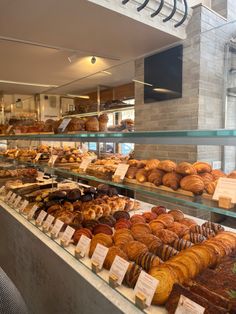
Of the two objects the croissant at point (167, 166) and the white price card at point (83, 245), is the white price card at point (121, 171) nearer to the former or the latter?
the croissant at point (167, 166)

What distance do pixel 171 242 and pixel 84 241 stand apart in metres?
0.40

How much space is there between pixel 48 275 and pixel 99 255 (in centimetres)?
46

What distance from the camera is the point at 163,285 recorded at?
824 mm

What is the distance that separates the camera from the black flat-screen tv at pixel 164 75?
2.92 m

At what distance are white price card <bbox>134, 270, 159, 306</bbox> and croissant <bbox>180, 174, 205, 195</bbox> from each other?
0.35 metres

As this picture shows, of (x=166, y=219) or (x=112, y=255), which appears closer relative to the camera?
(x=112, y=255)

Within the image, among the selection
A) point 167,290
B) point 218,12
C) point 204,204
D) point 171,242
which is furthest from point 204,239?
point 218,12

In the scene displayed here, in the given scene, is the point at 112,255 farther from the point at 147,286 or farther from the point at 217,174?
the point at 217,174

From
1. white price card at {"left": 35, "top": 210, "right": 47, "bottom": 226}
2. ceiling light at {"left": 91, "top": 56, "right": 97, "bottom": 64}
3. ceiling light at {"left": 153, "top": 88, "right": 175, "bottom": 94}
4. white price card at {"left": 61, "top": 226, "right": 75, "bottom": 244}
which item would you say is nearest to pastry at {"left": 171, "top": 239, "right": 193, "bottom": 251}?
white price card at {"left": 61, "top": 226, "right": 75, "bottom": 244}

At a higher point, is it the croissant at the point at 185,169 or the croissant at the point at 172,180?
the croissant at the point at 185,169

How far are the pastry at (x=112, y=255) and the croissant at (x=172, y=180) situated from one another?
0.34 meters

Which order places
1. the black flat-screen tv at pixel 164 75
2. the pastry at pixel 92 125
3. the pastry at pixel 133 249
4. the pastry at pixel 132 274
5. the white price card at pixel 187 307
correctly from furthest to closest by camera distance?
the black flat-screen tv at pixel 164 75 → the pastry at pixel 92 125 → the pastry at pixel 133 249 → the pastry at pixel 132 274 → the white price card at pixel 187 307

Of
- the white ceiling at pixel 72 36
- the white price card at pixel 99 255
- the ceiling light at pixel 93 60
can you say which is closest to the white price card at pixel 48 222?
the white price card at pixel 99 255

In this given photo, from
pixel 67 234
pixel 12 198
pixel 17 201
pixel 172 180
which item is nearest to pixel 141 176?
pixel 172 180
